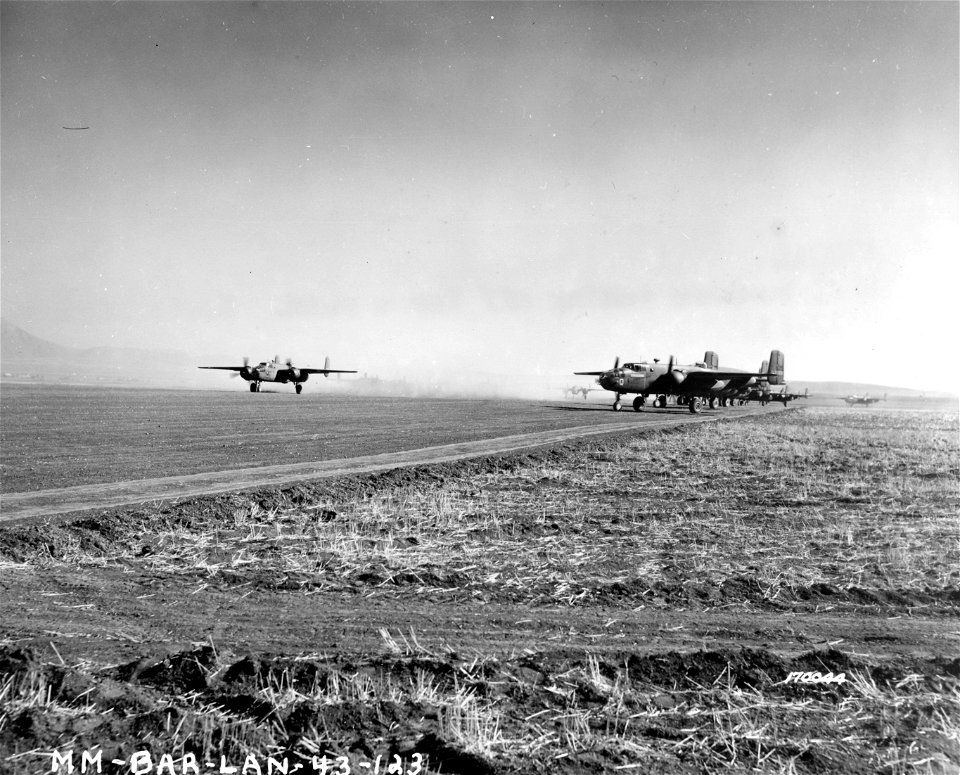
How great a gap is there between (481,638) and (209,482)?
11.2 meters

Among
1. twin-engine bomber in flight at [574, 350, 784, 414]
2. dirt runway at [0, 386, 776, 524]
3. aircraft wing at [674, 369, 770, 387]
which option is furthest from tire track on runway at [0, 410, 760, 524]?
aircraft wing at [674, 369, 770, 387]

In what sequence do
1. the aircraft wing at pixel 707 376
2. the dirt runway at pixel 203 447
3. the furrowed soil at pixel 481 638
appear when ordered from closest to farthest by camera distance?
the furrowed soil at pixel 481 638
the dirt runway at pixel 203 447
the aircraft wing at pixel 707 376

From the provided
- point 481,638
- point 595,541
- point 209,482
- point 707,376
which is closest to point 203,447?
point 209,482

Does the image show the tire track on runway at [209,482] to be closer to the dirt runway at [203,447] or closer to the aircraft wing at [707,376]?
the dirt runway at [203,447]

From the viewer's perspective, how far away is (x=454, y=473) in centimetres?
1762

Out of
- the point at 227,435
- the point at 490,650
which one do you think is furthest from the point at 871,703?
the point at 227,435

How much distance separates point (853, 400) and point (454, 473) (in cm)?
11013

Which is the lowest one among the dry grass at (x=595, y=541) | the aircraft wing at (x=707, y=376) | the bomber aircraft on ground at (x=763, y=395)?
the dry grass at (x=595, y=541)

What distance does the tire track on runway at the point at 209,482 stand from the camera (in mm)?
12008

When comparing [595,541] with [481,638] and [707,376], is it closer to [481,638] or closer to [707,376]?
[481,638]

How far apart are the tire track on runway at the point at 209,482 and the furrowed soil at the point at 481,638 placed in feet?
4.08

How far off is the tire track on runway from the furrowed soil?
48.9 inches

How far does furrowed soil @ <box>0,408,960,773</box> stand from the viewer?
413cm

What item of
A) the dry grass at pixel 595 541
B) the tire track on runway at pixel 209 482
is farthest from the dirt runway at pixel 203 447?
the dry grass at pixel 595 541
